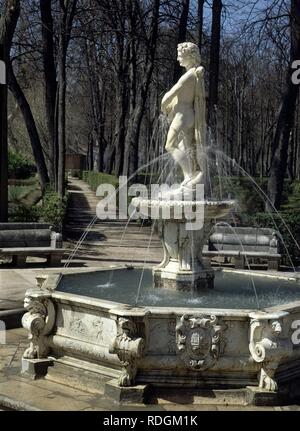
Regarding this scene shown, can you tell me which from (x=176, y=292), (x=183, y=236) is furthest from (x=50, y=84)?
(x=176, y=292)

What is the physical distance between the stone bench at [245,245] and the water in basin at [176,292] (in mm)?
4246

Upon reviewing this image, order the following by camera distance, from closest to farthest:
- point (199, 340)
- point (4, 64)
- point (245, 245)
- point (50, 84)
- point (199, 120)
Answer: point (199, 340), point (199, 120), point (245, 245), point (4, 64), point (50, 84)

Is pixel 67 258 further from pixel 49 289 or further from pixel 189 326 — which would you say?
pixel 189 326

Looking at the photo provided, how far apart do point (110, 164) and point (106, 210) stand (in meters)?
20.4

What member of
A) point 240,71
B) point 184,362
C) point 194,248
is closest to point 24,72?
point 240,71

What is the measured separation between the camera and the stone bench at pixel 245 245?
13789mm

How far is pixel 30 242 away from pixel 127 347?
30.4ft

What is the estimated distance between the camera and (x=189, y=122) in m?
7.96

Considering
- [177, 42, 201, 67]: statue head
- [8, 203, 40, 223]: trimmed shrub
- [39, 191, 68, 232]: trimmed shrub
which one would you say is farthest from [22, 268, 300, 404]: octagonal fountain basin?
[8, 203, 40, 223]: trimmed shrub

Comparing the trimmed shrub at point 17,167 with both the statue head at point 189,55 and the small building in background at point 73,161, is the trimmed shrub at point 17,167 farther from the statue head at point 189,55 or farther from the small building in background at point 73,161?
the statue head at point 189,55

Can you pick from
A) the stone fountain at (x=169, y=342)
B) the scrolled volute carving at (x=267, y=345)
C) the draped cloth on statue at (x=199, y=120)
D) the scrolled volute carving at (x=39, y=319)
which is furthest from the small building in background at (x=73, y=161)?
the scrolled volute carving at (x=267, y=345)

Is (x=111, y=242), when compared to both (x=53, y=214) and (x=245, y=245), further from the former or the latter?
(x=245, y=245)

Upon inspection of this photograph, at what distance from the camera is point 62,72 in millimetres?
20234

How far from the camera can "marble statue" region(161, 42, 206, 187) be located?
26.1 feet
